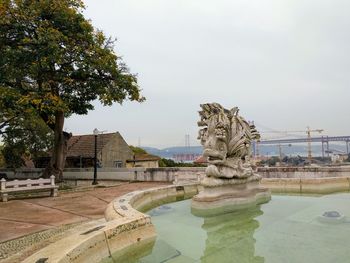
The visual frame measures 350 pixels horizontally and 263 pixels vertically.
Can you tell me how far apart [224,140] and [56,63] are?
11.5 m

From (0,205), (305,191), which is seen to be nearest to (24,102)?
(0,205)

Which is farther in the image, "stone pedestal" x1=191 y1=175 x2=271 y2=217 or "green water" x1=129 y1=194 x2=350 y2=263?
"stone pedestal" x1=191 y1=175 x2=271 y2=217

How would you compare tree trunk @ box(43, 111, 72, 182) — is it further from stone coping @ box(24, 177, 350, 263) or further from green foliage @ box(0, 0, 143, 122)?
stone coping @ box(24, 177, 350, 263)

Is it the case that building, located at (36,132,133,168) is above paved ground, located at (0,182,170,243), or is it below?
above

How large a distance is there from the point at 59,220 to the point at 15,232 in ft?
4.06

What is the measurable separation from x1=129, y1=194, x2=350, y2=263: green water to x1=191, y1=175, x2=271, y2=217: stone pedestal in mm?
264

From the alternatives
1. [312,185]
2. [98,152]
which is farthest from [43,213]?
[98,152]

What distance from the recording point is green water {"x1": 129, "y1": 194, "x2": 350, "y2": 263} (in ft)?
14.6

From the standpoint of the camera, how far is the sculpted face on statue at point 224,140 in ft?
27.2

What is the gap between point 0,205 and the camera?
34.5ft

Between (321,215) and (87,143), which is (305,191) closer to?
(321,215)

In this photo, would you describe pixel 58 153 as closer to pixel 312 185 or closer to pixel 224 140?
pixel 224 140

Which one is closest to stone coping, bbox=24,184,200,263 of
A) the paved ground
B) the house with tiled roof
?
the paved ground

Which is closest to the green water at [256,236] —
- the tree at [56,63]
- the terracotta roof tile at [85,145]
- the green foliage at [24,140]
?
the tree at [56,63]
